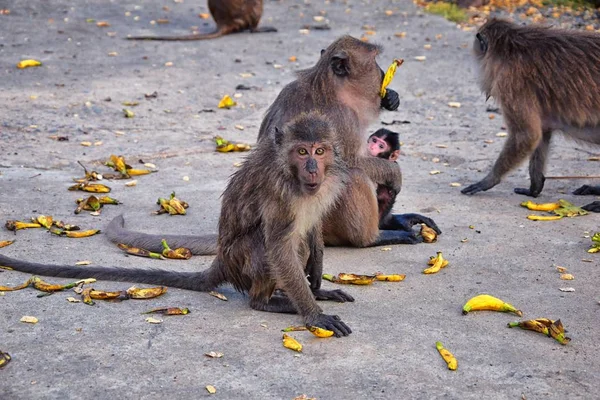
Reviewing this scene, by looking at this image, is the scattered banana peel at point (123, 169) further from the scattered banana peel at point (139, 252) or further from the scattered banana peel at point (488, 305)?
the scattered banana peel at point (488, 305)

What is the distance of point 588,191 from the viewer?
22.6 ft

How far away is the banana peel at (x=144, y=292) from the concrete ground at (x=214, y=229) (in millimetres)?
51

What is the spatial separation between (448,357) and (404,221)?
7.05ft

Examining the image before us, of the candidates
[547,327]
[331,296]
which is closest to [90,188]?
[331,296]

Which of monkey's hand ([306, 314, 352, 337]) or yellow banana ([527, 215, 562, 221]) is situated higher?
monkey's hand ([306, 314, 352, 337])

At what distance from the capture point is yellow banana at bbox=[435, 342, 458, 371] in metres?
3.84

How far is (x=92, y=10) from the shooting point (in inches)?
507

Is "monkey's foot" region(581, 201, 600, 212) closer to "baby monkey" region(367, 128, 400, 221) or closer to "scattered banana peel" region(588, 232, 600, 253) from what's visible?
"scattered banana peel" region(588, 232, 600, 253)

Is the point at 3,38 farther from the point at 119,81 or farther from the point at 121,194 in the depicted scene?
the point at 121,194

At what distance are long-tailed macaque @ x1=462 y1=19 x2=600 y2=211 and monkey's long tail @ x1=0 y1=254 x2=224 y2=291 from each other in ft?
9.31

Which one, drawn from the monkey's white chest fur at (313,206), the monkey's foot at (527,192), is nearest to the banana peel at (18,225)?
the monkey's white chest fur at (313,206)

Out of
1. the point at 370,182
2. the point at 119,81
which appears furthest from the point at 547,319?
the point at 119,81

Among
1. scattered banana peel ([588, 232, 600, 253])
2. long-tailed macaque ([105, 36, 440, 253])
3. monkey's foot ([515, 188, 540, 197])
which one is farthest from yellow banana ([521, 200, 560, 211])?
long-tailed macaque ([105, 36, 440, 253])

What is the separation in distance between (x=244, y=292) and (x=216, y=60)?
634 cm
